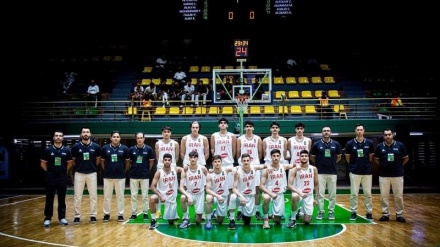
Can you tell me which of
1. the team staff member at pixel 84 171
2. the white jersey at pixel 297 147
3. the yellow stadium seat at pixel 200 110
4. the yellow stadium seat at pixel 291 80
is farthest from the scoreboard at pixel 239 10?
the team staff member at pixel 84 171

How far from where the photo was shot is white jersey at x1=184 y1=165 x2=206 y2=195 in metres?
9.77

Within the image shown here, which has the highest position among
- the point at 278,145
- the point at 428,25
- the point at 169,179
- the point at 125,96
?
the point at 428,25

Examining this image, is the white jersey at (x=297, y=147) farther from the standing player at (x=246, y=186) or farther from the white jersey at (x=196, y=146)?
the white jersey at (x=196, y=146)

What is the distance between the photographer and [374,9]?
2555 centimetres

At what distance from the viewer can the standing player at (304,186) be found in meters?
9.59

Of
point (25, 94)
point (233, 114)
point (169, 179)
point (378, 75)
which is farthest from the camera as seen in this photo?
point (378, 75)

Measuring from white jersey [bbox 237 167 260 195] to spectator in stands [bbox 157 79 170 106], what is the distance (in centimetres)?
868

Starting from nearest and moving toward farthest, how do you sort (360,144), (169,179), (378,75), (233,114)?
(169,179) < (360,144) < (233,114) < (378,75)

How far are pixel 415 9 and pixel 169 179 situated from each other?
1930 cm

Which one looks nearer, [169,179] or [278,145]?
[169,179]

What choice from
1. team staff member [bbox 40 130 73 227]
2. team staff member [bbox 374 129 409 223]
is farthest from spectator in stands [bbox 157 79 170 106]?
team staff member [bbox 374 129 409 223]

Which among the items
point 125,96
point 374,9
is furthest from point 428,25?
point 125,96

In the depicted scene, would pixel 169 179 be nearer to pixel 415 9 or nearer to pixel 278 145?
pixel 278 145

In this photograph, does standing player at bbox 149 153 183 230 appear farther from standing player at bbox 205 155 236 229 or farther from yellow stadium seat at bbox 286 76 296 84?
yellow stadium seat at bbox 286 76 296 84
